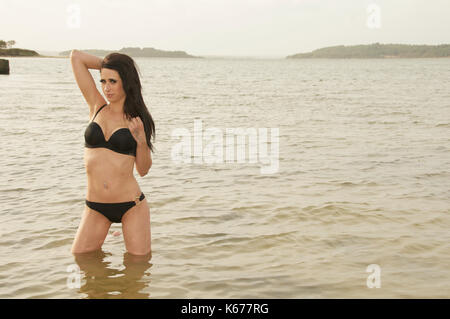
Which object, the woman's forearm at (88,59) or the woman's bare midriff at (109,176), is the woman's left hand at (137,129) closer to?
the woman's bare midriff at (109,176)

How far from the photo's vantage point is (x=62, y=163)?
1178 centimetres

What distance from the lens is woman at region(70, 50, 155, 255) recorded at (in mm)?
5031

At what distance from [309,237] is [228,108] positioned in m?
20.8

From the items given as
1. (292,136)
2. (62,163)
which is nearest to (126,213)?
(62,163)

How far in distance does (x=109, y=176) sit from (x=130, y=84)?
1.01m

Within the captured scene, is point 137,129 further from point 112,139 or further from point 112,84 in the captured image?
point 112,84

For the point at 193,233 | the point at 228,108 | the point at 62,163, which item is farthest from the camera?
the point at 228,108

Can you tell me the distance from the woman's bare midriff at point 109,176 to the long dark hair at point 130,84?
1.23ft

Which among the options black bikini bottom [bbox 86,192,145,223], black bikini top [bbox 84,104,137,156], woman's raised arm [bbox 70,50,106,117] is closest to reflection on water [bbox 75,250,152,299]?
black bikini bottom [bbox 86,192,145,223]

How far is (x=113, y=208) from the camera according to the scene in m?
5.19

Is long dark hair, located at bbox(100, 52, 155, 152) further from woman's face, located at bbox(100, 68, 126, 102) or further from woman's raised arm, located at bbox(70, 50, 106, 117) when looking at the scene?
woman's raised arm, located at bbox(70, 50, 106, 117)

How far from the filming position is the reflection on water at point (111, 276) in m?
5.14

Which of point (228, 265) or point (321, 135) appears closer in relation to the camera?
point (228, 265)
